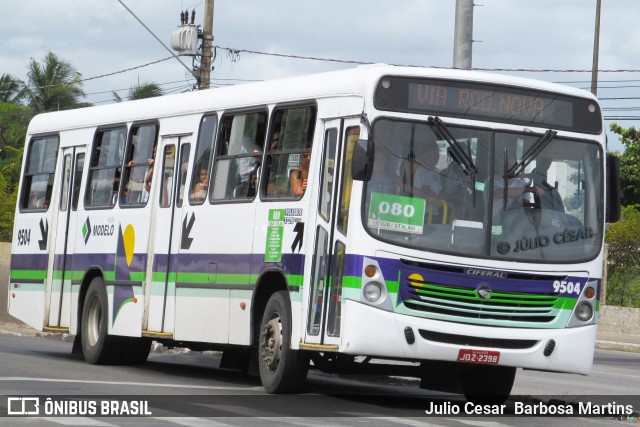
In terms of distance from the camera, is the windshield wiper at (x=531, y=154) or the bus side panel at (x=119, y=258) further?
the bus side panel at (x=119, y=258)

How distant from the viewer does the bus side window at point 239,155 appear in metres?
15.0

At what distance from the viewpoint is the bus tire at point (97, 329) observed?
18.0m

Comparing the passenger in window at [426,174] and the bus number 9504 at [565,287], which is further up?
the passenger in window at [426,174]

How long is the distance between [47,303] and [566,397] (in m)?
7.87

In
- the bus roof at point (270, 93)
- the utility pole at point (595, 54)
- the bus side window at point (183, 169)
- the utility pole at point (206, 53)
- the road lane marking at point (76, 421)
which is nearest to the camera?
the road lane marking at point (76, 421)

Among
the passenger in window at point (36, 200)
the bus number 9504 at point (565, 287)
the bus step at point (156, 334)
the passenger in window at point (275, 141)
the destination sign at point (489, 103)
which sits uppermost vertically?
the destination sign at point (489, 103)

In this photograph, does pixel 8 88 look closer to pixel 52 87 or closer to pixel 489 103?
pixel 52 87

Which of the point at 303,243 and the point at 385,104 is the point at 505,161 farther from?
the point at 303,243

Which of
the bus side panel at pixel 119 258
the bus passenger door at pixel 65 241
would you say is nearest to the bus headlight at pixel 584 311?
the bus side panel at pixel 119 258

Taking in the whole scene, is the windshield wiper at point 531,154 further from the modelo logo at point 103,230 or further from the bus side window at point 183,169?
the modelo logo at point 103,230

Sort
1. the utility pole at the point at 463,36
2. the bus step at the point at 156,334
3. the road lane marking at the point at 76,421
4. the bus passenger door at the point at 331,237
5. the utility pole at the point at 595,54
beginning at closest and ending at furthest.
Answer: the road lane marking at the point at 76,421 < the bus passenger door at the point at 331,237 < the bus step at the point at 156,334 < the utility pole at the point at 463,36 < the utility pole at the point at 595,54

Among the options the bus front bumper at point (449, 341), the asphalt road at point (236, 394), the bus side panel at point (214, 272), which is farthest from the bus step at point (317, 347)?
the bus side panel at point (214, 272)

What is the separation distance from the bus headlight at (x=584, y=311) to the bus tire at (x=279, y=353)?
2.68 metres

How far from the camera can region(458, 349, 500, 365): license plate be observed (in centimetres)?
1259
